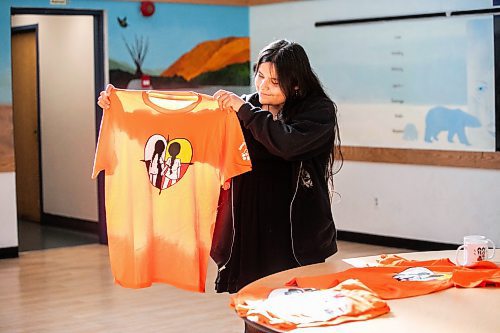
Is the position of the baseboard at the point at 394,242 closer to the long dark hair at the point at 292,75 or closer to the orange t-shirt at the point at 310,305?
the long dark hair at the point at 292,75

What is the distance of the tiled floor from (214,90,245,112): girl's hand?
5.22 metres

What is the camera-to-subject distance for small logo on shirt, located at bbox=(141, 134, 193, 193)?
3398mm

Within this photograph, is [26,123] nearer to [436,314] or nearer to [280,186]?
[280,186]

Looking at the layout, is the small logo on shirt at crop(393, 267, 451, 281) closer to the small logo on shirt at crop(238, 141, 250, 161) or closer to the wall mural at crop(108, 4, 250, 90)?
the small logo on shirt at crop(238, 141, 250, 161)

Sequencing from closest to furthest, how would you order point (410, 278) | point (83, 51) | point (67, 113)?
1. point (410, 278)
2. point (83, 51)
3. point (67, 113)

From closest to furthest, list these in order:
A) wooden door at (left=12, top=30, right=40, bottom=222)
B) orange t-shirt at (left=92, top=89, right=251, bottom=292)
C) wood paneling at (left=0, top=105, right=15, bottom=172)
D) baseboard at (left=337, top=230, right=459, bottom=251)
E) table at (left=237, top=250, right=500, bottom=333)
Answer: table at (left=237, top=250, right=500, bottom=333)
orange t-shirt at (left=92, top=89, right=251, bottom=292)
wood paneling at (left=0, top=105, right=15, bottom=172)
baseboard at (left=337, top=230, right=459, bottom=251)
wooden door at (left=12, top=30, right=40, bottom=222)

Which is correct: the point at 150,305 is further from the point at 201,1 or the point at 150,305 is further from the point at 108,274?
the point at 201,1

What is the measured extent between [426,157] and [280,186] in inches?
184

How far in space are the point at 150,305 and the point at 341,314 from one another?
3.58m

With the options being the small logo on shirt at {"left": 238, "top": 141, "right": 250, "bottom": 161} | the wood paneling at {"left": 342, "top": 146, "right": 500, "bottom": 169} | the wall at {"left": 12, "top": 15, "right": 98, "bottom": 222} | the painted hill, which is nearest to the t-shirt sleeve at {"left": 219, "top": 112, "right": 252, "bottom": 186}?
the small logo on shirt at {"left": 238, "top": 141, "right": 250, "bottom": 161}

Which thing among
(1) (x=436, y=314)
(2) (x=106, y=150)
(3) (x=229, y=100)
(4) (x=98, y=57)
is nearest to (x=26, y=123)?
(4) (x=98, y=57)

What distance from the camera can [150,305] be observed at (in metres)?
5.87

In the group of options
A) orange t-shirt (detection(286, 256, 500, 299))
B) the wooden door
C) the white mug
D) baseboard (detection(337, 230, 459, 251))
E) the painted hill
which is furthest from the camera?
the wooden door

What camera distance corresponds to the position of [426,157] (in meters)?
7.67
